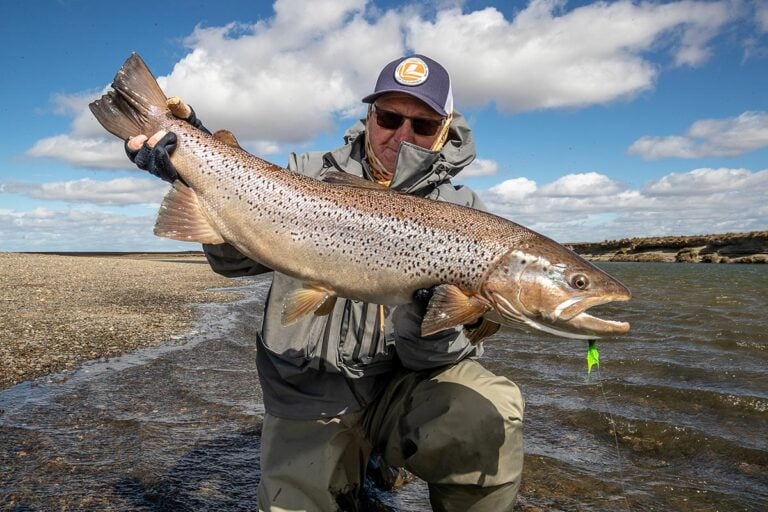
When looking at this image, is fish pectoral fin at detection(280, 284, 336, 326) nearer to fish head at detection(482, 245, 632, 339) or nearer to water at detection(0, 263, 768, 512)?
fish head at detection(482, 245, 632, 339)

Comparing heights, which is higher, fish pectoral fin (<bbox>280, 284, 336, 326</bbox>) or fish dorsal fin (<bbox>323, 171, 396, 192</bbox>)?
fish dorsal fin (<bbox>323, 171, 396, 192</bbox>)

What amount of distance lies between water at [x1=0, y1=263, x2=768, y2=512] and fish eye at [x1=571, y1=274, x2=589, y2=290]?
1940 millimetres

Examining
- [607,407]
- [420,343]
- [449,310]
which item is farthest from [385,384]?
[607,407]

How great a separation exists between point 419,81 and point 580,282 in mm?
2037

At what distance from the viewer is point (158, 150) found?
3.70m

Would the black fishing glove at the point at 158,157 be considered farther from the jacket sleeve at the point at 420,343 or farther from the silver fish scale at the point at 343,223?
the jacket sleeve at the point at 420,343

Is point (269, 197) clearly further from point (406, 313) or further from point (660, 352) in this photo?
point (660, 352)

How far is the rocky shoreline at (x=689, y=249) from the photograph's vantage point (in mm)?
75875

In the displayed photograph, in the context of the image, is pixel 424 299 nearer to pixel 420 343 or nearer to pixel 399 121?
pixel 420 343

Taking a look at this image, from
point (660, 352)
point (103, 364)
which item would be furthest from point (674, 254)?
point (103, 364)

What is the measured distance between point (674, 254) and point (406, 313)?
323 feet

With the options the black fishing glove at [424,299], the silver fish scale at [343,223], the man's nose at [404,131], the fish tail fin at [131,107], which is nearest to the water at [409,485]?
the black fishing glove at [424,299]

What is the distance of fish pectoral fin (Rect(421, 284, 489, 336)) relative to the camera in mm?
3229

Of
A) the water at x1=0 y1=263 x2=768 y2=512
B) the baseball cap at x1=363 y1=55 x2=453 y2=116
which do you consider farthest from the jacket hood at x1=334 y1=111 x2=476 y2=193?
the water at x1=0 y1=263 x2=768 y2=512
